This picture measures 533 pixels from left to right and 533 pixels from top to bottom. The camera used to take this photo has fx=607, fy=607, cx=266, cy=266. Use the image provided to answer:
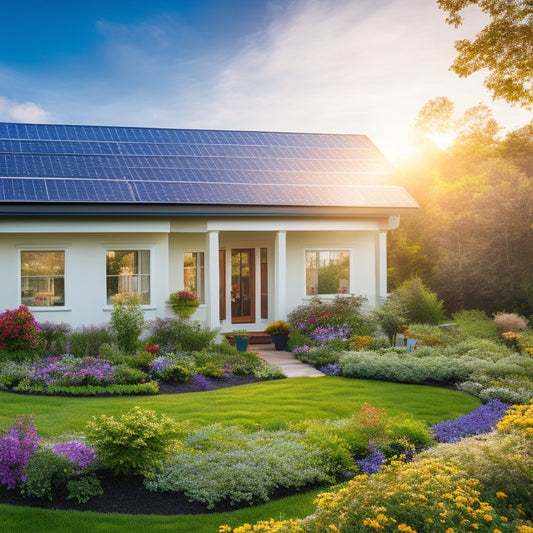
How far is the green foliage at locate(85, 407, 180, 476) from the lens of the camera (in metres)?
6.16

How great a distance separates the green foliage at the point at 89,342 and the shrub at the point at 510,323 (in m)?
9.53

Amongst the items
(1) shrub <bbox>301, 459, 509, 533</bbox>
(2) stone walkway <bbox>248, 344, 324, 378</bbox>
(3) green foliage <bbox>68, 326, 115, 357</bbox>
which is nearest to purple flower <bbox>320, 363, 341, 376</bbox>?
(2) stone walkway <bbox>248, 344, 324, 378</bbox>

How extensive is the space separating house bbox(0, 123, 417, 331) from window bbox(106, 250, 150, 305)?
0.03 metres

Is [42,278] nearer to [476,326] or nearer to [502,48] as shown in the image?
[476,326]

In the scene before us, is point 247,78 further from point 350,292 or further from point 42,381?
point 42,381

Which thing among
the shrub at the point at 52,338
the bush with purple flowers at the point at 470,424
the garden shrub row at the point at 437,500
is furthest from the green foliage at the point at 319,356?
the garden shrub row at the point at 437,500

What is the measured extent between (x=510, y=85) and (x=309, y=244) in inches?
285

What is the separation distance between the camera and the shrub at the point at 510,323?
15039mm

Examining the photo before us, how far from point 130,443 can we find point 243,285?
37.7 ft

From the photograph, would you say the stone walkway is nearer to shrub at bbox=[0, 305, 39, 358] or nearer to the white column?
the white column

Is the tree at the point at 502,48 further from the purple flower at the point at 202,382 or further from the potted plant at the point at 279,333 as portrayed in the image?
the purple flower at the point at 202,382

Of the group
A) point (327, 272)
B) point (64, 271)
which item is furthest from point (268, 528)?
point (327, 272)

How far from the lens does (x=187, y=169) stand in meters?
17.1

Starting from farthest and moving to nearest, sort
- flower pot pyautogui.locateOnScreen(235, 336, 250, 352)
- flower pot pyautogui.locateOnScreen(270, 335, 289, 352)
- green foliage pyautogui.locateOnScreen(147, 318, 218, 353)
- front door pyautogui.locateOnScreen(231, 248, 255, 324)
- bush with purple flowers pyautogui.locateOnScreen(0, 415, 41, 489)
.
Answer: front door pyautogui.locateOnScreen(231, 248, 255, 324) → flower pot pyautogui.locateOnScreen(270, 335, 289, 352) → flower pot pyautogui.locateOnScreen(235, 336, 250, 352) → green foliage pyautogui.locateOnScreen(147, 318, 218, 353) → bush with purple flowers pyautogui.locateOnScreen(0, 415, 41, 489)
